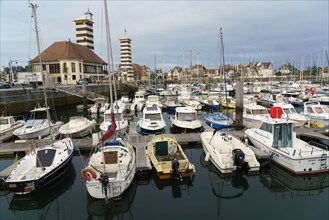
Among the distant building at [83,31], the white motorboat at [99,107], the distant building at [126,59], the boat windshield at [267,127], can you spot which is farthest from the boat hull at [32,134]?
the distant building at [126,59]

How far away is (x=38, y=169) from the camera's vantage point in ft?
41.3

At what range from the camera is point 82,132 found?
22.2m

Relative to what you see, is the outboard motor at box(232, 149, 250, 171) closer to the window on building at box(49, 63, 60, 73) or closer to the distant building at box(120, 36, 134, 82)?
A: the window on building at box(49, 63, 60, 73)

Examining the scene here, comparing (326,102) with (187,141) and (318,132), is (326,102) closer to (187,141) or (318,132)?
(318,132)

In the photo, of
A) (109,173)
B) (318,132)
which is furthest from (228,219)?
(318,132)

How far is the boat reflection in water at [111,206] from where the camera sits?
1043cm

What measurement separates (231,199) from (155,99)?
33.0 m

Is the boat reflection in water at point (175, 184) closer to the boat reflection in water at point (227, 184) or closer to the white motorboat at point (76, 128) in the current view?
the boat reflection in water at point (227, 184)

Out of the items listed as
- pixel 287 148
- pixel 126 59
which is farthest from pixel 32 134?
pixel 126 59

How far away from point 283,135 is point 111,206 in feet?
34.6

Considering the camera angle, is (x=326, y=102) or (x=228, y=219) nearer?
(x=228, y=219)

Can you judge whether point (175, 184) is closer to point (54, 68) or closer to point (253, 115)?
point (253, 115)

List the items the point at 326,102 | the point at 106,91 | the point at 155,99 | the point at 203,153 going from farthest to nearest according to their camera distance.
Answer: the point at 106,91, the point at 155,99, the point at 326,102, the point at 203,153

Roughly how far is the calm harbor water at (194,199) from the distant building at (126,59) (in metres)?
119
